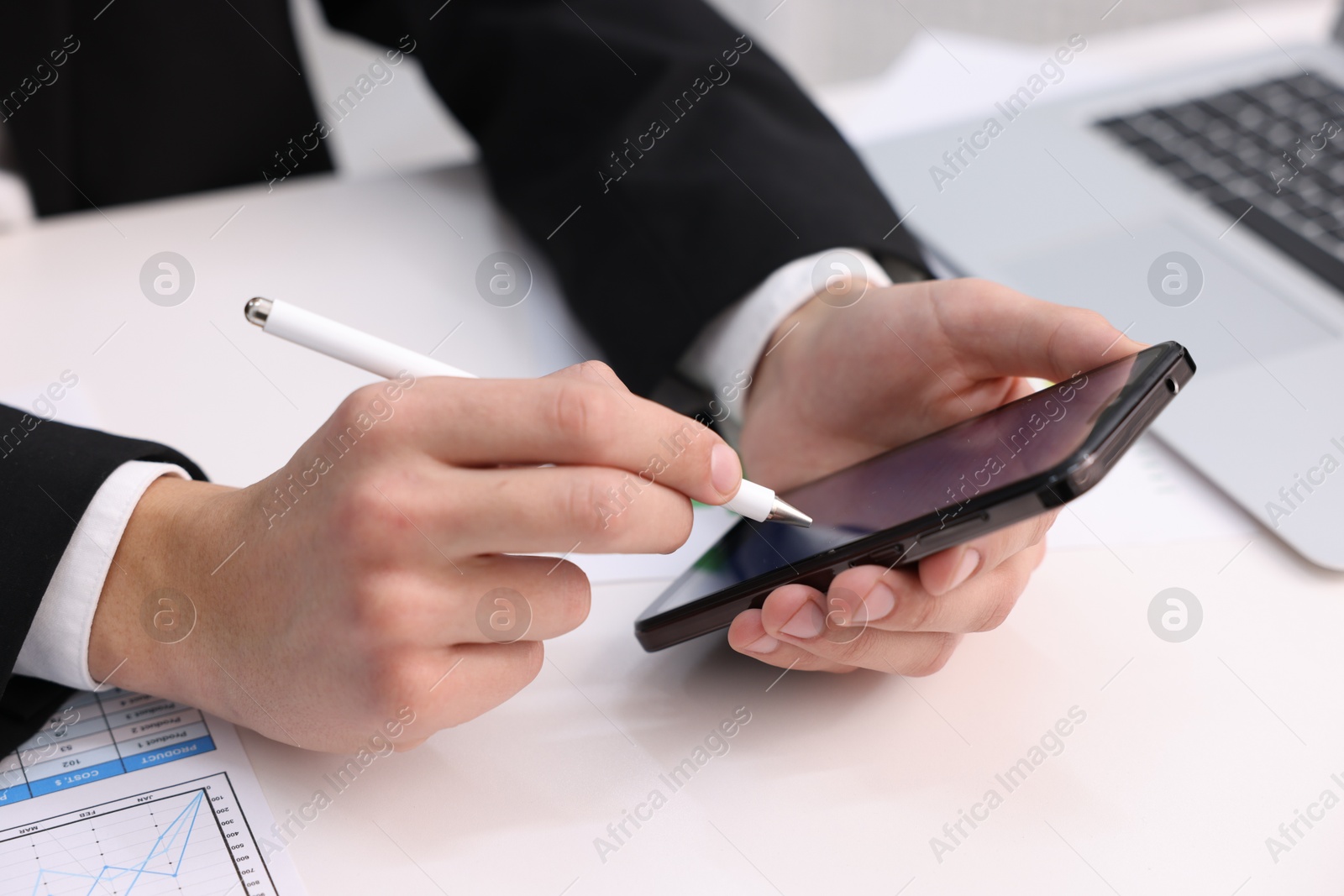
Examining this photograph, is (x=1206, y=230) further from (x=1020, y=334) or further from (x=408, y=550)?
(x=408, y=550)

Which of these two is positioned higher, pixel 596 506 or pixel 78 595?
pixel 78 595

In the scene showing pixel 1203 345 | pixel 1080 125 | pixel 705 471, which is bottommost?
pixel 1203 345

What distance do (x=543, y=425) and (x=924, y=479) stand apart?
22 centimetres

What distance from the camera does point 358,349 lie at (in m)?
0.53

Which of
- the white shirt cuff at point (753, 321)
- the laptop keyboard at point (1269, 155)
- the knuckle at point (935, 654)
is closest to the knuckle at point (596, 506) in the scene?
the knuckle at point (935, 654)

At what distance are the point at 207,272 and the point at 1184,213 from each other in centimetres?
Answer: 90

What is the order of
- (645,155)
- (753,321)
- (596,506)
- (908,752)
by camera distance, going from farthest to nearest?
(645,155) < (753,321) < (908,752) < (596,506)

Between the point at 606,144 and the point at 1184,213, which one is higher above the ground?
the point at 606,144

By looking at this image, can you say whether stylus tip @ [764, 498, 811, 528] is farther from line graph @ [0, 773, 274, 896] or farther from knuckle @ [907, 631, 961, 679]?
line graph @ [0, 773, 274, 896]

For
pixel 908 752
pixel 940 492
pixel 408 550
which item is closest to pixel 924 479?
pixel 940 492

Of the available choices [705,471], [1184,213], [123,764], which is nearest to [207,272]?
[123,764]

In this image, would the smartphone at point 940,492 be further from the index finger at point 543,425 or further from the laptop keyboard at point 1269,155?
the laptop keyboard at point 1269,155

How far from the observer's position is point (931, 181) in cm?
103

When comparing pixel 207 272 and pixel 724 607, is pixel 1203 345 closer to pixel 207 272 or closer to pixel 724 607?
pixel 724 607
